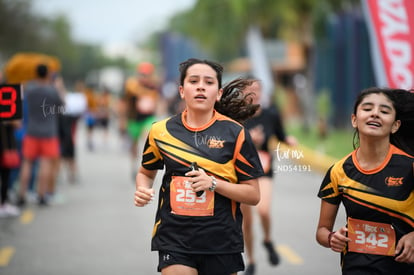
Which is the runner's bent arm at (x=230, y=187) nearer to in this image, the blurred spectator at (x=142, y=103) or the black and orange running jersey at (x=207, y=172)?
the black and orange running jersey at (x=207, y=172)

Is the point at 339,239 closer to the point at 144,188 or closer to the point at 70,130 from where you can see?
the point at 144,188

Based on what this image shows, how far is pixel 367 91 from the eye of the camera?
415 centimetres

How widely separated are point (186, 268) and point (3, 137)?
6657 mm

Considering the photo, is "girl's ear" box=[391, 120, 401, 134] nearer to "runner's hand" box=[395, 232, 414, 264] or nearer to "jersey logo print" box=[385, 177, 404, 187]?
"jersey logo print" box=[385, 177, 404, 187]

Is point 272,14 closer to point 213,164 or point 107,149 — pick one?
point 107,149

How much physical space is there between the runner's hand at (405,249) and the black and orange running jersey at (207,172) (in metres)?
0.90

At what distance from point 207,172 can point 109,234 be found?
5.30 meters

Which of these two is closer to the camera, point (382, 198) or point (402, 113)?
point (382, 198)

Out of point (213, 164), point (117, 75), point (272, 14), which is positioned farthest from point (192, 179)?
point (117, 75)

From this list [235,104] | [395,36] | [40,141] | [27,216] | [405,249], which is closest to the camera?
[405,249]

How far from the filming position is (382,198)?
3951mm

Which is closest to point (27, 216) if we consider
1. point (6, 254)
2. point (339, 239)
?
point (6, 254)

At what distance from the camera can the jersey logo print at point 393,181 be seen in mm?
3945

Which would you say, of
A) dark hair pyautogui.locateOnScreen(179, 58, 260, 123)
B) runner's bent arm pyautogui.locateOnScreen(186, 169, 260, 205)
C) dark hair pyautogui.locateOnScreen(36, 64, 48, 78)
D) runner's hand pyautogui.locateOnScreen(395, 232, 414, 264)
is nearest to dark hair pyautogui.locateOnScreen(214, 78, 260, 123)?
dark hair pyautogui.locateOnScreen(179, 58, 260, 123)
